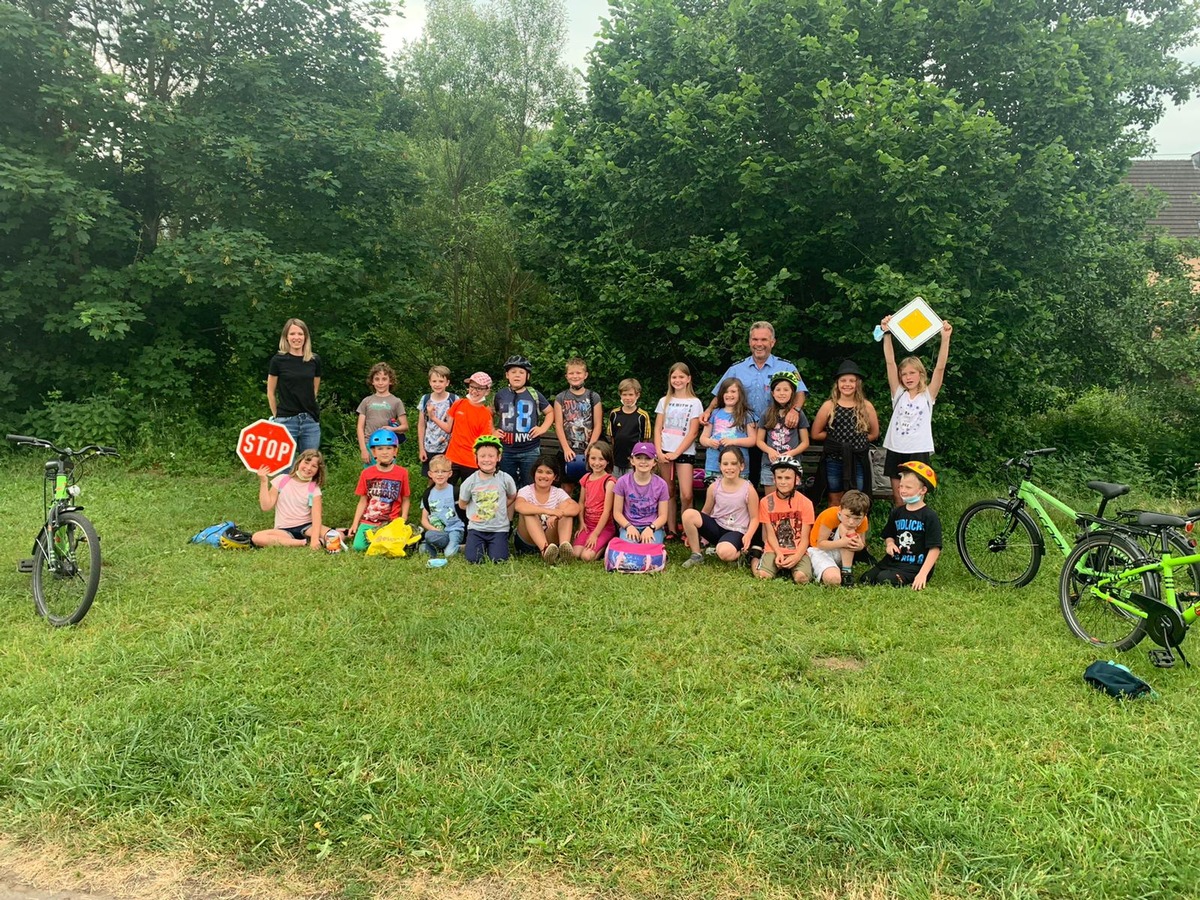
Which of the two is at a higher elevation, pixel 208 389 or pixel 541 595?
pixel 208 389

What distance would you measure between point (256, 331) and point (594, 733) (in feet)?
32.6

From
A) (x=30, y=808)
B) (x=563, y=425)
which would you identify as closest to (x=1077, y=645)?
(x=563, y=425)

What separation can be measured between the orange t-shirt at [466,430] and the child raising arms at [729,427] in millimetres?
2142

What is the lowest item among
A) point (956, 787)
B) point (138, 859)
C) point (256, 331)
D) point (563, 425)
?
point (138, 859)

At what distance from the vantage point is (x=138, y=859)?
2588 mm

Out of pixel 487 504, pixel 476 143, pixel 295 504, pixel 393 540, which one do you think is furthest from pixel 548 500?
pixel 476 143

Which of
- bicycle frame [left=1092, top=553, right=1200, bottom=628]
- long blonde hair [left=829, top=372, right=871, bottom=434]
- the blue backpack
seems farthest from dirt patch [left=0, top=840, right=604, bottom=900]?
long blonde hair [left=829, top=372, right=871, bottom=434]

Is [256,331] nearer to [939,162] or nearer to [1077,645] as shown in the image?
[939,162]

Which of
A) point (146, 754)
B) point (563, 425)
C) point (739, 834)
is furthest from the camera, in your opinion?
point (563, 425)

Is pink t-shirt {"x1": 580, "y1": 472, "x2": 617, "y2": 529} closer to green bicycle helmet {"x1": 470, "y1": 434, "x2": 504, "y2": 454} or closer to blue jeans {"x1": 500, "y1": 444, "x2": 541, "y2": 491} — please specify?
blue jeans {"x1": 500, "y1": 444, "x2": 541, "y2": 491}

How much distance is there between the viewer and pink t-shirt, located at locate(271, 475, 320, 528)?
22.2 ft

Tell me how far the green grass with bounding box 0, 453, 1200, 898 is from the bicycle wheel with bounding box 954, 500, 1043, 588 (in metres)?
0.60

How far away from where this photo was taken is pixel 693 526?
649 cm

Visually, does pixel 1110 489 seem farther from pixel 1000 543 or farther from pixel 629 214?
pixel 629 214
